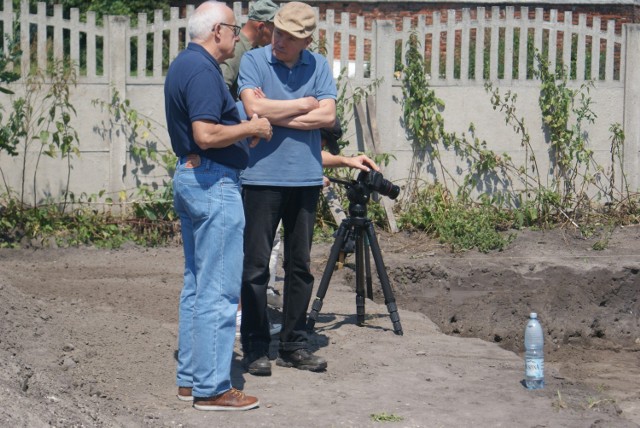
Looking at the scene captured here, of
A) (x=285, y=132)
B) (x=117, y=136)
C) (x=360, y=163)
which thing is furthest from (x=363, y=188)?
(x=117, y=136)

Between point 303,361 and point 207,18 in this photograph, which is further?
point 303,361

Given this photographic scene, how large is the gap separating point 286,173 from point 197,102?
111 centimetres

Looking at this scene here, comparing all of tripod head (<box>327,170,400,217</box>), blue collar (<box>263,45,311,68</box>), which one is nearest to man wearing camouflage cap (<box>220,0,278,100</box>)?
blue collar (<box>263,45,311,68</box>)

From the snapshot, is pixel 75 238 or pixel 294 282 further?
pixel 75 238

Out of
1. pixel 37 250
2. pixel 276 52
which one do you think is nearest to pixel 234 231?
pixel 276 52

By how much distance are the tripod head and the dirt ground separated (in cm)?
90

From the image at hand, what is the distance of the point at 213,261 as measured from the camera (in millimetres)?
5402

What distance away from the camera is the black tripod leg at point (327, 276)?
741 centimetres

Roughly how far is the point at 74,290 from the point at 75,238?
7.72 feet

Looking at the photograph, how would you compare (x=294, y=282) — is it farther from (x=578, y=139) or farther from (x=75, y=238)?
(x=578, y=139)

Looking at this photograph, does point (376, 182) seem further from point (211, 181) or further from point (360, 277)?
point (211, 181)

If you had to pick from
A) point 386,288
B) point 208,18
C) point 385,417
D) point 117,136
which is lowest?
point 385,417

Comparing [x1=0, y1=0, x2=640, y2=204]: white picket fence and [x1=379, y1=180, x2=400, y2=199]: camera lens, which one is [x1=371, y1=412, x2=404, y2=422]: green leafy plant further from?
[x1=0, y1=0, x2=640, y2=204]: white picket fence

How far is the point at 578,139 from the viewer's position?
11.6m
